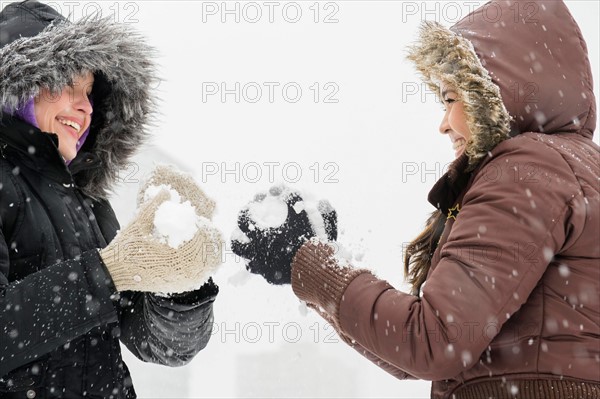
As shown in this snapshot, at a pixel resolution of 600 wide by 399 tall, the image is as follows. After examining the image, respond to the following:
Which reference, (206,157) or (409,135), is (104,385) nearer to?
(409,135)

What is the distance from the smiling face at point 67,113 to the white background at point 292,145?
0.30 meters

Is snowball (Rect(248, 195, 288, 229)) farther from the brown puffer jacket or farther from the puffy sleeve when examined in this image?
the puffy sleeve

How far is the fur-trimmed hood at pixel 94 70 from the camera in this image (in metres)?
2.01

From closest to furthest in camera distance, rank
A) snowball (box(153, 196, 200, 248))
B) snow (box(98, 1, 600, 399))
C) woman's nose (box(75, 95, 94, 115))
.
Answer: snowball (box(153, 196, 200, 248)) < woman's nose (box(75, 95, 94, 115)) < snow (box(98, 1, 600, 399))

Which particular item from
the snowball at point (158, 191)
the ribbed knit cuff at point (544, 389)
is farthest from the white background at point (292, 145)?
the ribbed knit cuff at point (544, 389)

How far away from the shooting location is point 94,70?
223 centimetres

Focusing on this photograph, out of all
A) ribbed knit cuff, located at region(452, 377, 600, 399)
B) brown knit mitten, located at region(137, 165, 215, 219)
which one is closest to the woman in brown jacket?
ribbed knit cuff, located at region(452, 377, 600, 399)

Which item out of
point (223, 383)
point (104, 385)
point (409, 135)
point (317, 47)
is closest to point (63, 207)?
point (104, 385)

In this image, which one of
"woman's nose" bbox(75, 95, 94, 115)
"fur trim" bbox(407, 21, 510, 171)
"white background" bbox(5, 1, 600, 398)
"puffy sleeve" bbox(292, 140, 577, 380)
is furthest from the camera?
"white background" bbox(5, 1, 600, 398)

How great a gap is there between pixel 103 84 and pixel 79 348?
1.00 meters

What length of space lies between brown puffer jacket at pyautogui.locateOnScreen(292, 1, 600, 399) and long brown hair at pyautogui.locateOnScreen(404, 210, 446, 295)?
0.85 feet

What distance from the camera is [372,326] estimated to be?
5.07ft

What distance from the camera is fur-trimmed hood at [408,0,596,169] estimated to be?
164cm

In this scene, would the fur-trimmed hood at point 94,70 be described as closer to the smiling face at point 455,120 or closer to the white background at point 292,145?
the white background at point 292,145
